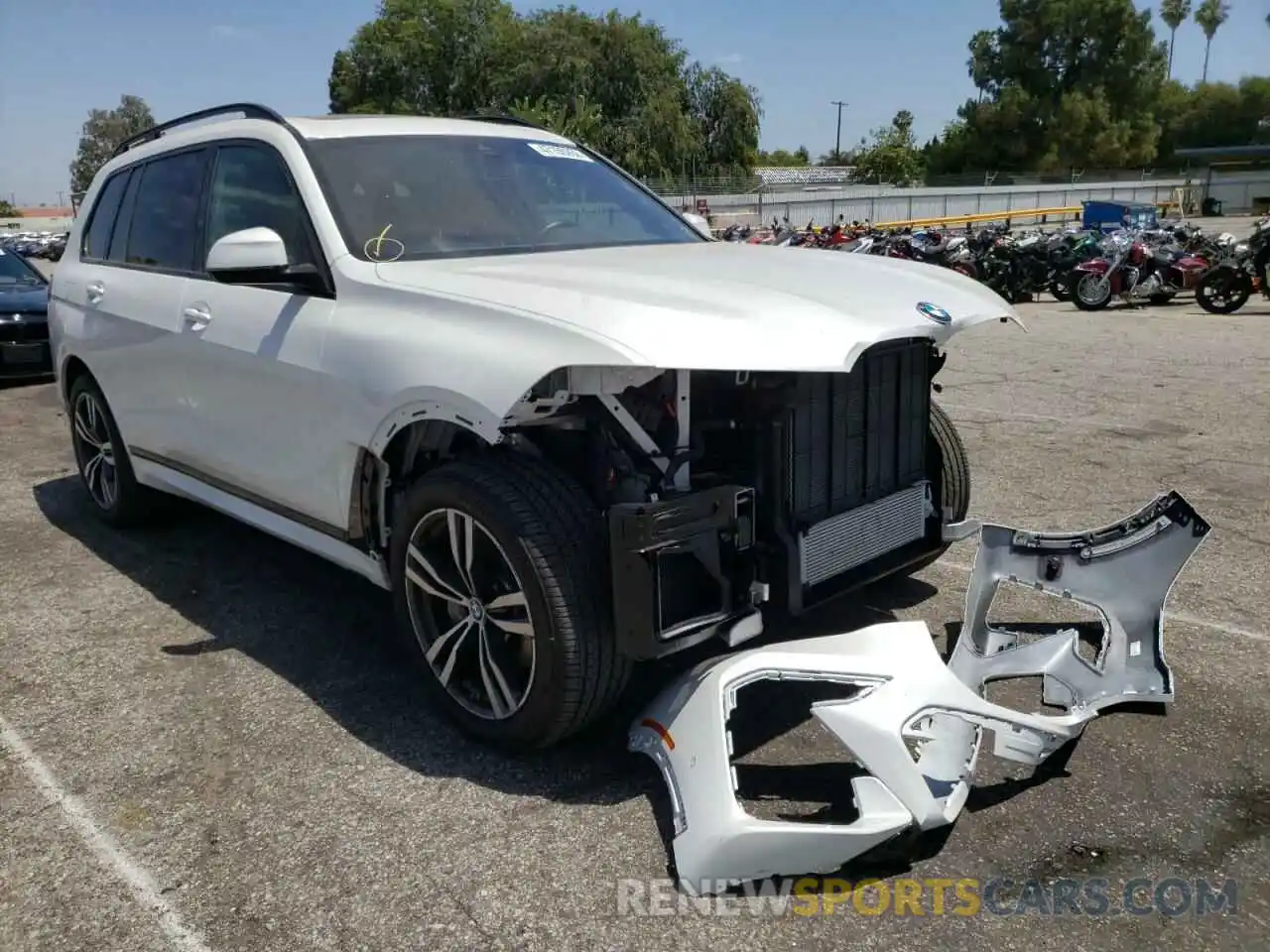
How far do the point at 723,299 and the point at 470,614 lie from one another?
120cm

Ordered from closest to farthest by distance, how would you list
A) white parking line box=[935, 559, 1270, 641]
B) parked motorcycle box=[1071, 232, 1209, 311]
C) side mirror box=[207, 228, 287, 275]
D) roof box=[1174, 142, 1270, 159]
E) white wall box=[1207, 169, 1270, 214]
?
side mirror box=[207, 228, 287, 275]
white parking line box=[935, 559, 1270, 641]
parked motorcycle box=[1071, 232, 1209, 311]
white wall box=[1207, 169, 1270, 214]
roof box=[1174, 142, 1270, 159]

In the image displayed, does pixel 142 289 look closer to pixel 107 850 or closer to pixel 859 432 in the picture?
pixel 107 850

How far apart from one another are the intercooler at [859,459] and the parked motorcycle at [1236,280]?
12382 millimetres

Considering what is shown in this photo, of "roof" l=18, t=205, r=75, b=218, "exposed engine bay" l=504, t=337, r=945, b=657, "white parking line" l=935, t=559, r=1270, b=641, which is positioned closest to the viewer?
"exposed engine bay" l=504, t=337, r=945, b=657

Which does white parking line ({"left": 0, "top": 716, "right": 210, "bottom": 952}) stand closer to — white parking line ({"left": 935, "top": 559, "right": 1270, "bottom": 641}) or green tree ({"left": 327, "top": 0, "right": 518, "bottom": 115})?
white parking line ({"left": 935, "top": 559, "right": 1270, "bottom": 641})

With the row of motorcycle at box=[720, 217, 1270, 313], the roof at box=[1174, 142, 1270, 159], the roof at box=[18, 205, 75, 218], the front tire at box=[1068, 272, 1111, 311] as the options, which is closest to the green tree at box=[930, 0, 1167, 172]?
the roof at box=[1174, 142, 1270, 159]

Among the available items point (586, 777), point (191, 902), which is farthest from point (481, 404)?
point (191, 902)

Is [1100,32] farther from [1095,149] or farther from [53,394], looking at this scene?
[53,394]

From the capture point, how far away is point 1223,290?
45.7 ft

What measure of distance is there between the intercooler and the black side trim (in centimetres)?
153

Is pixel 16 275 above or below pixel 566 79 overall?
below

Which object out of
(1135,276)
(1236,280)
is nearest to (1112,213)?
(1135,276)

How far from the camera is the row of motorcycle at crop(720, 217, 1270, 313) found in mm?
14156

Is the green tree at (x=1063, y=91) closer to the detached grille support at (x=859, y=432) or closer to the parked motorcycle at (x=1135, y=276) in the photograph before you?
the parked motorcycle at (x=1135, y=276)
